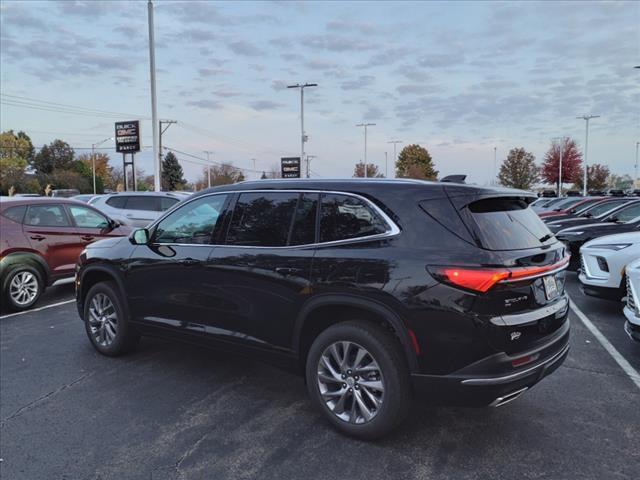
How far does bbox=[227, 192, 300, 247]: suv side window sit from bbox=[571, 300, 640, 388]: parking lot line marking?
11.2 ft

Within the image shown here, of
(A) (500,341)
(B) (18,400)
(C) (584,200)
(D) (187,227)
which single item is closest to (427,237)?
(A) (500,341)

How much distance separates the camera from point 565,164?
2645 inches

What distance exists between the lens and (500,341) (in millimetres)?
2947

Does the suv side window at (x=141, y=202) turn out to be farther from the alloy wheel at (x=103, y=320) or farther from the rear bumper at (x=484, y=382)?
the rear bumper at (x=484, y=382)

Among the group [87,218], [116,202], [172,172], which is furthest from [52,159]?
[87,218]

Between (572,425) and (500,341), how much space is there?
4.17ft

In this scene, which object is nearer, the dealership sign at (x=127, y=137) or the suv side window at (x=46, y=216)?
the suv side window at (x=46, y=216)

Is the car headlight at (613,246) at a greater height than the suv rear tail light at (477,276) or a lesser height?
lesser

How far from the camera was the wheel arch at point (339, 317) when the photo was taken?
3127mm

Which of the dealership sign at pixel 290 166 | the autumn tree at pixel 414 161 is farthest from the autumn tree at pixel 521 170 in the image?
the dealership sign at pixel 290 166

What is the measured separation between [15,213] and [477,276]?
723 cm

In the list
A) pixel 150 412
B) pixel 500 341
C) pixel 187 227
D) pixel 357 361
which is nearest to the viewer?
pixel 500 341

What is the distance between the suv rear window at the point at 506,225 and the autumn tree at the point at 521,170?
67.6m

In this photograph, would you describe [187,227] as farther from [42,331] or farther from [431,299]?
[42,331]
